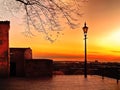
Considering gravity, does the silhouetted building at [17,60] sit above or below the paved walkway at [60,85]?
above

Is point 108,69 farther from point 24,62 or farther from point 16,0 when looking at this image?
point 16,0

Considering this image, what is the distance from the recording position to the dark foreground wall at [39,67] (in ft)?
135

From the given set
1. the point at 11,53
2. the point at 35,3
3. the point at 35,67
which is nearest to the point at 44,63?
the point at 35,67

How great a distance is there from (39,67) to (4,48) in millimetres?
3787

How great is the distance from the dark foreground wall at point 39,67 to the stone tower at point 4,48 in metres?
2.07

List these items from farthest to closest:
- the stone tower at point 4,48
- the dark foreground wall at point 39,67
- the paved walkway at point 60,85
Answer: the dark foreground wall at point 39,67 → the stone tower at point 4,48 → the paved walkway at point 60,85

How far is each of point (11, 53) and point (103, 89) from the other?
68.3 ft

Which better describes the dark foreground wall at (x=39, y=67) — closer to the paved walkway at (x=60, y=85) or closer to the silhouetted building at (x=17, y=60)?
the silhouetted building at (x=17, y=60)

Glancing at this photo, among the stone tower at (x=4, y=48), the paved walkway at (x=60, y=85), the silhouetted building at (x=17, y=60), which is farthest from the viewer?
the silhouetted building at (x=17, y=60)

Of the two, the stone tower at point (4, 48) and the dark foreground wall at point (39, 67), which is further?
the dark foreground wall at point (39, 67)

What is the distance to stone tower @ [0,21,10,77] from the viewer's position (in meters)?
40.3

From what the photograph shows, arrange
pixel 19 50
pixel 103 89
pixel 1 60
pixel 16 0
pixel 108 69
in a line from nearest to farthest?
pixel 16 0 < pixel 103 89 < pixel 108 69 < pixel 1 60 < pixel 19 50

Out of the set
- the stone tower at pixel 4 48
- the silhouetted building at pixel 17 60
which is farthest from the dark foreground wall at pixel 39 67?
the stone tower at pixel 4 48

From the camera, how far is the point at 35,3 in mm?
22188
